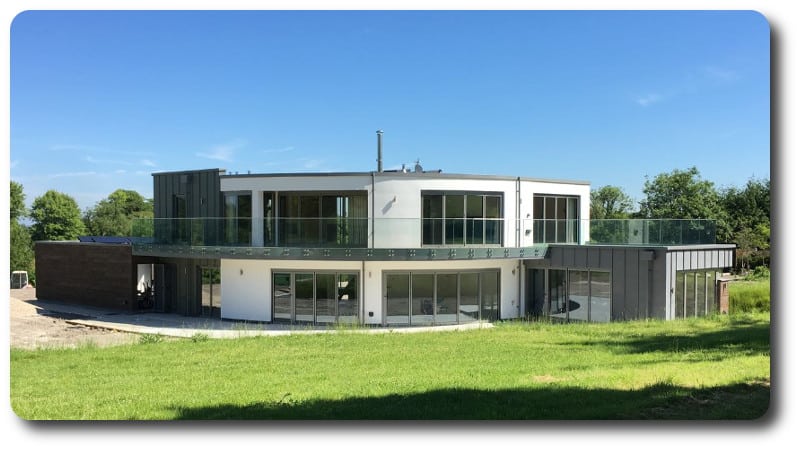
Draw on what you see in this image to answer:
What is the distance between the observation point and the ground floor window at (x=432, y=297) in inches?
739

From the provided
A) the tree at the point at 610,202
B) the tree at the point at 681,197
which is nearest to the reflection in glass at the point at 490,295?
the tree at the point at 681,197

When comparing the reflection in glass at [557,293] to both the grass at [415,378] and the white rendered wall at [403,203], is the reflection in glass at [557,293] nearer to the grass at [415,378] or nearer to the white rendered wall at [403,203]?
the white rendered wall at [403,203]

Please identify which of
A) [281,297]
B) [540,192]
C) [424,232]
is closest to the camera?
[424,232]

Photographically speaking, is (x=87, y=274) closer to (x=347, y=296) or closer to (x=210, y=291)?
(x=210, y=291)

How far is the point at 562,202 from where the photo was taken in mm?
21141

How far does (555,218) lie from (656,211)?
20923 mm

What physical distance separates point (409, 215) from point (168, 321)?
28.4 ft

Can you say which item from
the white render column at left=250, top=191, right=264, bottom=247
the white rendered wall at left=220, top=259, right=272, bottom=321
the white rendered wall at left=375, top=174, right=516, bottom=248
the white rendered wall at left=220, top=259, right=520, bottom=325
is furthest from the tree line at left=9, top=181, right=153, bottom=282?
the white rendered wall at left=375, top=174, right=516, bottom=248

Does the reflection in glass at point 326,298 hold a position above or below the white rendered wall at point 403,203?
below

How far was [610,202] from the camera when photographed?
48.6 meters

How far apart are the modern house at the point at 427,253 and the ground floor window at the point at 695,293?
6 cm

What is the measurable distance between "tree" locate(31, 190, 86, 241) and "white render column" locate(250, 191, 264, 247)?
33.7 metres

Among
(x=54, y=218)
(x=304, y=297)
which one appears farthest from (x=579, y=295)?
(x=54, y=218)

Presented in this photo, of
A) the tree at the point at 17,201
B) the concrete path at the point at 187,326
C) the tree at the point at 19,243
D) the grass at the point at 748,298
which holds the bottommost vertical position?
the concrete path at the point at 187,326
